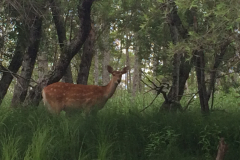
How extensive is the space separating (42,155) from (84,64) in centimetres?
584

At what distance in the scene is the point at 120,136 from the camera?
21.1 feet

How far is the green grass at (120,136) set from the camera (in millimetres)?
5555

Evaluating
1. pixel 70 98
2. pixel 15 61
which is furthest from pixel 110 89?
pixel 15 61

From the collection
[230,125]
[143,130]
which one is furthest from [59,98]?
[230,125]

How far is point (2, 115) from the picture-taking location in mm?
6664

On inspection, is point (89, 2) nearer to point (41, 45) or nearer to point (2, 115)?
point (41, 45)

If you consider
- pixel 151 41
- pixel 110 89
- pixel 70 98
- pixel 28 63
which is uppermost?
pixel 151 41

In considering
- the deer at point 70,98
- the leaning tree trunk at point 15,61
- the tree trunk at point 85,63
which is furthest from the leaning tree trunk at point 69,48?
the tree trunk at point 85,63

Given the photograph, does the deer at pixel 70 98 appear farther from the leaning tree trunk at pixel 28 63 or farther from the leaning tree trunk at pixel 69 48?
the leaning tree trunk at pixel 28 63

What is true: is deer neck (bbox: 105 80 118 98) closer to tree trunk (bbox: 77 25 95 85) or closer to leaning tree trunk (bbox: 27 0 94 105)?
leaning tree trunk (bbox: 27 0 94 105)

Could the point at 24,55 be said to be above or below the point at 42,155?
above

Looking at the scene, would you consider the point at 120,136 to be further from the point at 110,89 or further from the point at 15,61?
the point at 15,61

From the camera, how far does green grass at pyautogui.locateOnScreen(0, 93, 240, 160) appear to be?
219 inches

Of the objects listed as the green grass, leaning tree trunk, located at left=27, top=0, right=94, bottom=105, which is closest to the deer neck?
leaning tree trunk, located at left=27, top=0, right=94, bottom=105
